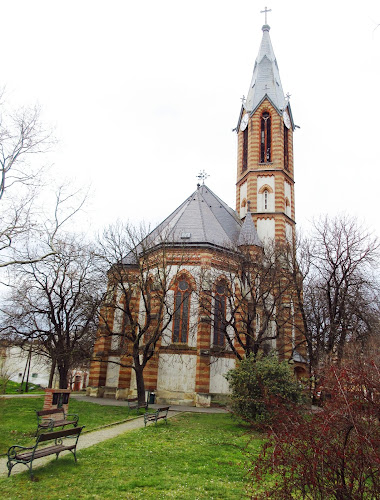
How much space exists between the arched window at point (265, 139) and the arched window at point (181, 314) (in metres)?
15.8

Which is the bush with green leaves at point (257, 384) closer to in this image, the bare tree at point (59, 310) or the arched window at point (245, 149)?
the bare tree at point (59, 310)

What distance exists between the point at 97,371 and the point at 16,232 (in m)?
16.2

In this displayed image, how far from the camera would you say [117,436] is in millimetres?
12539

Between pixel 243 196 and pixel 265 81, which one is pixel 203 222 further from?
pixel 265 81

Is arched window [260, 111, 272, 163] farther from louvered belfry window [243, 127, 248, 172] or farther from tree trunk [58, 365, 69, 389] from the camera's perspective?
tree trunk [58, 365, 69, 389]

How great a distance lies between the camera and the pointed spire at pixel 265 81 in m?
36.8

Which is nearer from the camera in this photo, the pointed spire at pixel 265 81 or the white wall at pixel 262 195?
the white wall at pixel 262 195

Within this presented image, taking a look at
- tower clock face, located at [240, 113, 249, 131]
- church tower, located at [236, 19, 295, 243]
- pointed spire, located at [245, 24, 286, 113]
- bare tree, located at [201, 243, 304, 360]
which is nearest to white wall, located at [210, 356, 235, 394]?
bare tree, located at [201, 243, 304, 360]

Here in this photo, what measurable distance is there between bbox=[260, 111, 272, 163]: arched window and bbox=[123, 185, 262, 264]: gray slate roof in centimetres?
574

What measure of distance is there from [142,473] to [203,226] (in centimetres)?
2023

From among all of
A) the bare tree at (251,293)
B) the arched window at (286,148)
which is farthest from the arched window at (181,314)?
the arched window at (286,148)

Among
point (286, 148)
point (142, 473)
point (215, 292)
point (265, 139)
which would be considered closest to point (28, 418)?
point (142, 473)

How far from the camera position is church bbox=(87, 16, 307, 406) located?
72.5ft

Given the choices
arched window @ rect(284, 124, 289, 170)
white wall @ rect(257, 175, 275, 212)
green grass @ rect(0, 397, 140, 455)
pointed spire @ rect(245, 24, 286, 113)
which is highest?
pointed spire @ rect(245, 24, 286, 113)
